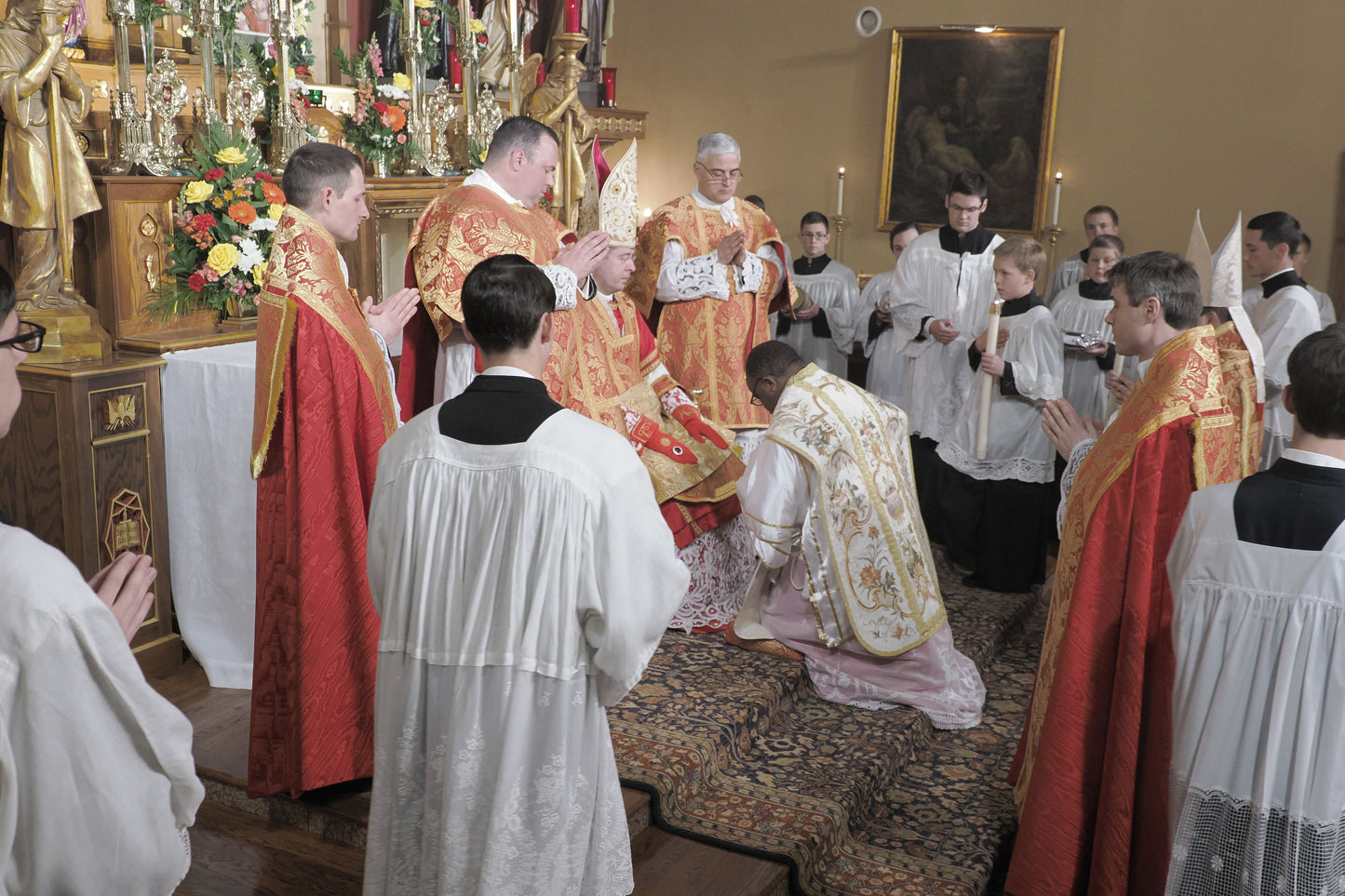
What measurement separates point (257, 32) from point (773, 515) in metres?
3.49

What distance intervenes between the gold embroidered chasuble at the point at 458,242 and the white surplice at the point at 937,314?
3.12m

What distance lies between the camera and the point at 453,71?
7555 mm

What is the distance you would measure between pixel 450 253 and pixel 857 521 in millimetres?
1786

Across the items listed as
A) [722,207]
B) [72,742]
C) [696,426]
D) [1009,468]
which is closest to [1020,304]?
[1009,468]

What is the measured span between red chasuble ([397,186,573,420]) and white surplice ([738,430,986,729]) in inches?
36.2

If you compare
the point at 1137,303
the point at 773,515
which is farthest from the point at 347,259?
the point at 1137,303

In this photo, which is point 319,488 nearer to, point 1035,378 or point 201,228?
point 201,228

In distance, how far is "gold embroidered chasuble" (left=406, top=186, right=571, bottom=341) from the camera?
397 cm

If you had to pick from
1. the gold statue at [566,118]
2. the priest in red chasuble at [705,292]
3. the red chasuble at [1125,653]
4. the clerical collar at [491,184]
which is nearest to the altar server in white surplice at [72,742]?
the red chasuble at [1125,653]

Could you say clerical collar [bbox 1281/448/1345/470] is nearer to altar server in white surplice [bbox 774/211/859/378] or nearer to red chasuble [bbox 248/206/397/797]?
red chasuble [bbox 248/206/397/797]

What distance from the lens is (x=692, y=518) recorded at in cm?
486

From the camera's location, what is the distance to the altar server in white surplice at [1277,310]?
5.52 metres

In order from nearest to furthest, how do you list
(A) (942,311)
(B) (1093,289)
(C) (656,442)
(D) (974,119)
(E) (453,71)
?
(C) (656,442) → (A) (942,311) → (B) (1093,289) → (E) (453,71) → (D) (974,119)

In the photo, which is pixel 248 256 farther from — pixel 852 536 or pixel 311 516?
pixel 852 536
